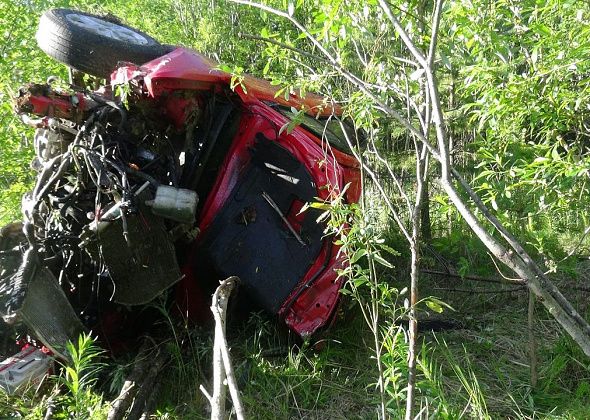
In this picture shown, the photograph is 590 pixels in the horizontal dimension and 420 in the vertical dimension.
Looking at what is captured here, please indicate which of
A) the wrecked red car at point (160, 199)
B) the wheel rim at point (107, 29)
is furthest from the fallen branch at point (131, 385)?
the wheel rim at point (107, 29)

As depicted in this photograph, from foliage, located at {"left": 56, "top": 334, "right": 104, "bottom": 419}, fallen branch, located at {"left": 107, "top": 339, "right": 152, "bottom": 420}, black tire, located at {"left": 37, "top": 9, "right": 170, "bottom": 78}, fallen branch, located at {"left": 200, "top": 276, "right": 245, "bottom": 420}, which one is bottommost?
fallen branch, located at {"left": 107, "top": 339, "right": 152, "bottom": 420}

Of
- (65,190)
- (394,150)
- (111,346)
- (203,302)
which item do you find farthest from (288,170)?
(394,150)

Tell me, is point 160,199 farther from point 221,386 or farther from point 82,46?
point 221,386

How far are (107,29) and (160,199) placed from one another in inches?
91.5

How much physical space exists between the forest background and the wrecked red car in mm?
360

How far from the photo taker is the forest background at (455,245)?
8.38ft

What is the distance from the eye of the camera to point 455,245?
5.18 meters

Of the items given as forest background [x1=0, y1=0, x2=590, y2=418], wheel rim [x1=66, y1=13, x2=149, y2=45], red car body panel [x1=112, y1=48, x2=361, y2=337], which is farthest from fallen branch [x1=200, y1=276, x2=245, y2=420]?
wheel rim [x1=66, y1=13, x2=149, y2=45]

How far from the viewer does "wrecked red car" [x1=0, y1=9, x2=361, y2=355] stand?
3.68 metres

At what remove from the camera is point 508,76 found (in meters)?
3.12

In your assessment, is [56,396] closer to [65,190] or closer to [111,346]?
[111,346]

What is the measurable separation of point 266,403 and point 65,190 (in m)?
1.86

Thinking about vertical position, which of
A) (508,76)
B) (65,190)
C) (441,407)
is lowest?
(441,407)

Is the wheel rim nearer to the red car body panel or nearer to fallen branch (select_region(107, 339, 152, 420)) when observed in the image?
the red car body panel
